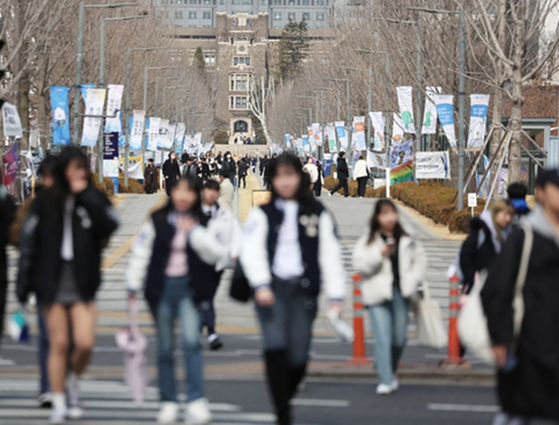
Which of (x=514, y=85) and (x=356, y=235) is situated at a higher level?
(x=514, y=85)

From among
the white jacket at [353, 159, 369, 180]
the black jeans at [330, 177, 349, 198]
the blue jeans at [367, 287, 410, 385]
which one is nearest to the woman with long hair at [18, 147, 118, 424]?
the blue jeans at [367, 287, 410, 385]

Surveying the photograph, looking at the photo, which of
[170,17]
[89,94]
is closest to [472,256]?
[89,94]

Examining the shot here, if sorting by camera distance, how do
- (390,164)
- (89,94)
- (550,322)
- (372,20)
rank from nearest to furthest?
1. (550,322)
2. (89,94)
3. (390,164)
4. (372,20)

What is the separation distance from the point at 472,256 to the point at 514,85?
16897 mm

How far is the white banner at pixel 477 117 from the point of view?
32031 millimetres

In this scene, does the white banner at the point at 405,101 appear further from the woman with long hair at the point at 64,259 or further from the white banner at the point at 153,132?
the woman with long hair at the point at 64,259

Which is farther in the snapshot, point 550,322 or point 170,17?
point 170,17

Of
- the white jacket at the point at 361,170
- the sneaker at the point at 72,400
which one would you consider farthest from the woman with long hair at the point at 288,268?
the white jacket at the point at 361,170

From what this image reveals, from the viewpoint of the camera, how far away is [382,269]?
10.0 meters

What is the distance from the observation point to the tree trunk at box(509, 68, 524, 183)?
27438 millimetres

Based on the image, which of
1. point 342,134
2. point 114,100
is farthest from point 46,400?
point 342,134

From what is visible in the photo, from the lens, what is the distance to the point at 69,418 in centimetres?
870

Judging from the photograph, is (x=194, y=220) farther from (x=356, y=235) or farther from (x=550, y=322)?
(x=356, y=235)

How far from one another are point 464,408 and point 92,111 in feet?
95.2
